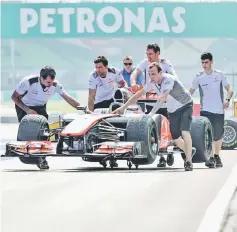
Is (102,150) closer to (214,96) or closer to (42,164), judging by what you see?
(42,164)

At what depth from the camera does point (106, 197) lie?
1168 cm

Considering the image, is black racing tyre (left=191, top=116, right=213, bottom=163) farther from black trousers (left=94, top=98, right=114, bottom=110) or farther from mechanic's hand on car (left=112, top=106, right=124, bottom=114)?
black trousers (left=94, top=98, right=114, bottom=110)

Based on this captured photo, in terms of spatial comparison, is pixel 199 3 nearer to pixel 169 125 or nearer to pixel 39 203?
pixel 169 125

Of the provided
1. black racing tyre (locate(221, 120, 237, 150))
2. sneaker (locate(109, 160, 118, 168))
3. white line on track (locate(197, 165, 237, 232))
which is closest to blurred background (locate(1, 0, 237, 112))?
black racing tyre (locate(221, 120, 237, 150))

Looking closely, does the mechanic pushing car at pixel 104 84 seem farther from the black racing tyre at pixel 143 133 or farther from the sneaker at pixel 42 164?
the black racing tyre at pixel 143 133

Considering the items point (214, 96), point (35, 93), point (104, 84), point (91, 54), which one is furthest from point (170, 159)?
point (91, 54)

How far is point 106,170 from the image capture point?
16.1 meters

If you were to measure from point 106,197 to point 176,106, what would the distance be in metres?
4.36

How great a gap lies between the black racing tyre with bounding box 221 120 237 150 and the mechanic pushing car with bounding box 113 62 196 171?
6528mm

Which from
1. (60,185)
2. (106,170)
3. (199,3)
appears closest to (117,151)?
(106,170)

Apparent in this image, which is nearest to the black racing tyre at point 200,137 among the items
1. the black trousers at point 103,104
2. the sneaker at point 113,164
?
the sneaker at point 113,164

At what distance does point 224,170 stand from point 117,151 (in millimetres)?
1842

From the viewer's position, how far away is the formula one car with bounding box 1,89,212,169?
15.3m

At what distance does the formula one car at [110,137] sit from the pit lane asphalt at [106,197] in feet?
0.91
